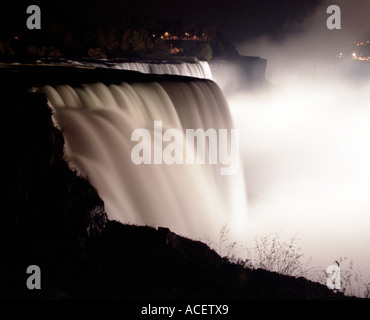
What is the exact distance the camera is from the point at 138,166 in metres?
8.37

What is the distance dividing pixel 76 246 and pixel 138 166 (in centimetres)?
355

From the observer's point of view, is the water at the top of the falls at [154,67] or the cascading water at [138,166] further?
the water at the top of the falls at [154,67]

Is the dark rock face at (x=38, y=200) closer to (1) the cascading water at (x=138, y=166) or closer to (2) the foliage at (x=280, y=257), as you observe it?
(1) the cascading water at (x=138, y=166)

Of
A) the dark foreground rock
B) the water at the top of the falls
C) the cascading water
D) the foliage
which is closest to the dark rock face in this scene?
the dark foreground rock

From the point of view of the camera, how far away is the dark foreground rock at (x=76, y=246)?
4652mm

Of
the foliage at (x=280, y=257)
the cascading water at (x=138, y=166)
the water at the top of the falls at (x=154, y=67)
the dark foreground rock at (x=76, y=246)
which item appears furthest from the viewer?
the water at the top of the falls at (x=154, y=67)

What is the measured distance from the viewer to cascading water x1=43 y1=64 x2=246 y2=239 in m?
7.55

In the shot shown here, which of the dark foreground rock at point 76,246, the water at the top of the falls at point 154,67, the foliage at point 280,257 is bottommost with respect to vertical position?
the foliage at point 280,257

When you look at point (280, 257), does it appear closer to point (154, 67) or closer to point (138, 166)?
point (138, 166)

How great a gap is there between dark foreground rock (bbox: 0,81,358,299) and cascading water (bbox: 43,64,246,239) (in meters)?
1.33

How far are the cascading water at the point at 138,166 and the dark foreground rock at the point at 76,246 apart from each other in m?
1.33

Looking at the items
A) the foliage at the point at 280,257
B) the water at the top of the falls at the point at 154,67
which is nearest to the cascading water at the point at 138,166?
the foliage at the point at 280,257
